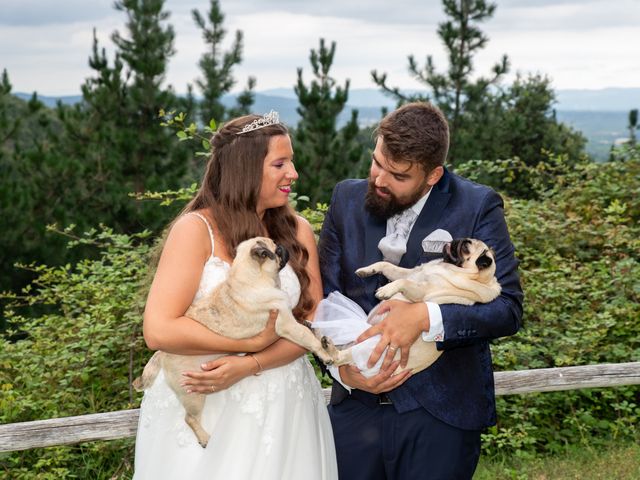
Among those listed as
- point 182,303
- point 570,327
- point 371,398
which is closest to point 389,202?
point 371,398

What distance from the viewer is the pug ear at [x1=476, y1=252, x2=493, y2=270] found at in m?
3.55

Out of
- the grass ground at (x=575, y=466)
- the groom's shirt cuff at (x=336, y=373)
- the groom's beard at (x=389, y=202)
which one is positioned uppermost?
the groom's beard at (x=389, y=202)

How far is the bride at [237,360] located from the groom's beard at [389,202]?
41 centimetres

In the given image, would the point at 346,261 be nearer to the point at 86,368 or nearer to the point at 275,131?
the point at 275,131

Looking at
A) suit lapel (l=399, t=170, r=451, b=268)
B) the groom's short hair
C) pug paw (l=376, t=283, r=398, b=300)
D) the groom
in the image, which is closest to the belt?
the groom

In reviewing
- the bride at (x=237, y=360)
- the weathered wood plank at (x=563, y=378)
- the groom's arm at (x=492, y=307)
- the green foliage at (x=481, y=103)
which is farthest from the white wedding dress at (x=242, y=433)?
the green foliage at (x=481, y=103)

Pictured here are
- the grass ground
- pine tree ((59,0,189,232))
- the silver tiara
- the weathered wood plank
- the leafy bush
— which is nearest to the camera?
the silver tiara

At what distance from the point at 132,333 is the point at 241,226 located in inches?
142

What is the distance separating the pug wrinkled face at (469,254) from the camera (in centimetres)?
352

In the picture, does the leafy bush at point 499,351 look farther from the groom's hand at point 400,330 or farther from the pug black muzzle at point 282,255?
the groom's hand at point 400,330

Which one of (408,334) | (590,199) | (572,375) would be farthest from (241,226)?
(590,199)

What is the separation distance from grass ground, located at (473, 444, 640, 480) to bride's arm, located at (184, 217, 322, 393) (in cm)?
339

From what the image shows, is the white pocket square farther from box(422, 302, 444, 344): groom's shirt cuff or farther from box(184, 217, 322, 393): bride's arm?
box(184, 217, 322, 393): bride's arm

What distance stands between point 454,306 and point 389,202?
56 centimetres
